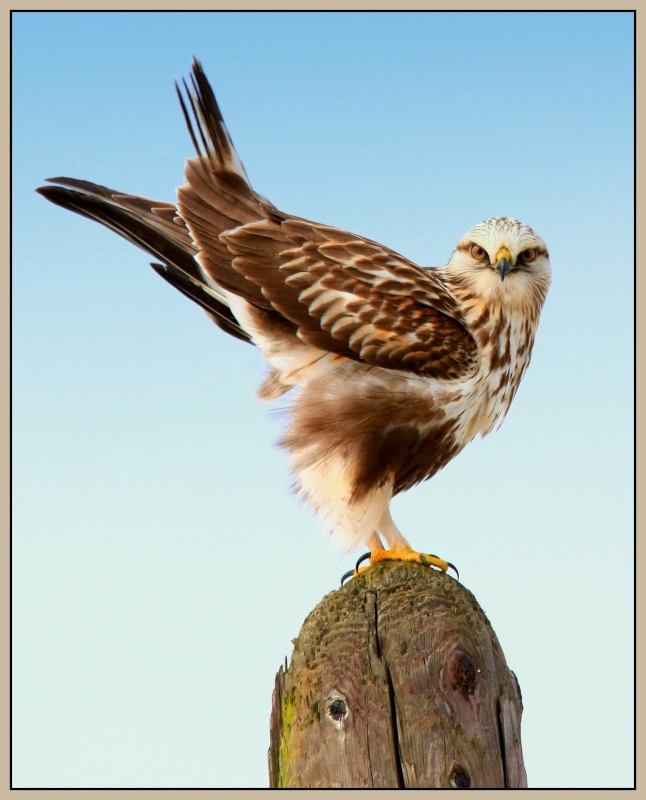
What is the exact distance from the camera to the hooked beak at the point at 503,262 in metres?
5.51

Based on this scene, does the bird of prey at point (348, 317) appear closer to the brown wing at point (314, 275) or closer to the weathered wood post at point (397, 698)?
the brown wing at point (314, 275)

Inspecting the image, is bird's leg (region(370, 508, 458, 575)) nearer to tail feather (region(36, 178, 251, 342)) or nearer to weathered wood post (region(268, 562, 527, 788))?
weathered wood post (region(268, 562, 527, 788))

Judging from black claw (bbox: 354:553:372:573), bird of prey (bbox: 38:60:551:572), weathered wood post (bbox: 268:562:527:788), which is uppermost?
bird of prey (bbox: 38:60:551:572)

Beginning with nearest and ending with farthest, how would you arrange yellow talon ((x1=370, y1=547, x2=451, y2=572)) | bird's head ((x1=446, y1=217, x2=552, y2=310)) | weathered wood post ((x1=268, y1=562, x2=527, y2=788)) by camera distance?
weathered wood post ((x1=268, y1=562, x2=527, y2=788)), yellow talon ((x1=370, y1=547, x2=451, y2=572)), bird's head ((x1=446, y1=217, x2=552, y2=310))

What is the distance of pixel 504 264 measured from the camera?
552 centimetres

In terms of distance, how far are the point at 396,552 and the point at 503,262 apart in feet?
6.03

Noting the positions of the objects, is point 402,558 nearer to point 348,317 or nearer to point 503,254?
point 348,317

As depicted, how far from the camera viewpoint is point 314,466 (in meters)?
5.36

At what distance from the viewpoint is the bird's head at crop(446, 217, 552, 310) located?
221 inches

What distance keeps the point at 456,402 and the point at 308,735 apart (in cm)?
224

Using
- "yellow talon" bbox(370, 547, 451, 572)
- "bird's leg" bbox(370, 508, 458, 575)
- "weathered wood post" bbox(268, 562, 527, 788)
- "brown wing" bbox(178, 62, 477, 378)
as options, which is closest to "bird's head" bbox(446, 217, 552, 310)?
"brown wing" bbox(178, 62, 477, 378)

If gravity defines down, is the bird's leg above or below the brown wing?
below

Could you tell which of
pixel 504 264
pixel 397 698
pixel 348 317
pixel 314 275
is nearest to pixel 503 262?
pixel 504 264

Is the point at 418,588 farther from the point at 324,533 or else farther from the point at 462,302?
the point at 462,302
